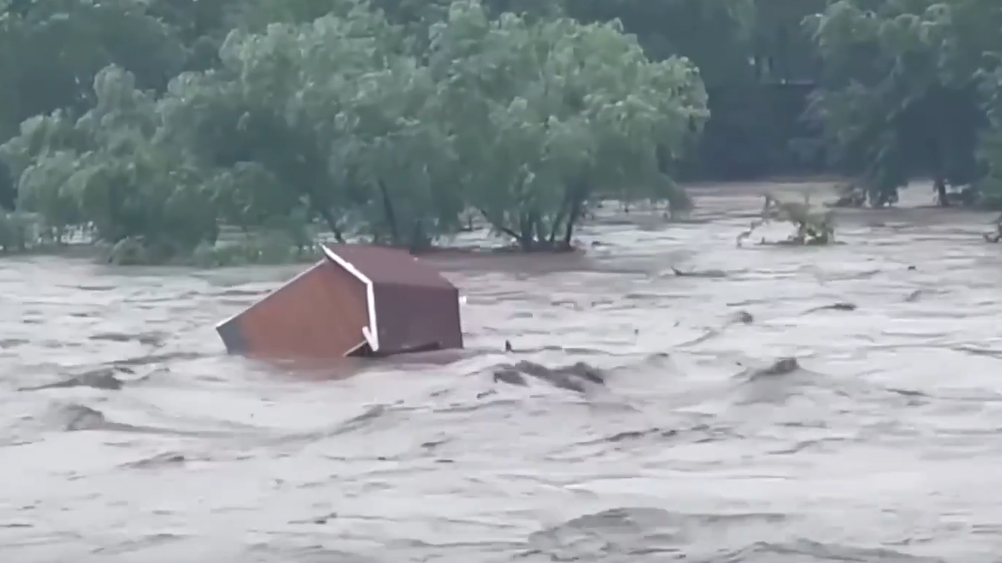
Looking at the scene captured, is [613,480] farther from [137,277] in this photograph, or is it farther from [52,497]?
[137,277]

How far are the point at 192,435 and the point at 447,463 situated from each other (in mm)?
2063

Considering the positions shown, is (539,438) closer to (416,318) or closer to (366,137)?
(416,318)

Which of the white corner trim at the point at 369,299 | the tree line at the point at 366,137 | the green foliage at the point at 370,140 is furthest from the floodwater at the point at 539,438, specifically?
the tree line at the point at 366,137

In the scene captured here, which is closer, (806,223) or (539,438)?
(539,438)

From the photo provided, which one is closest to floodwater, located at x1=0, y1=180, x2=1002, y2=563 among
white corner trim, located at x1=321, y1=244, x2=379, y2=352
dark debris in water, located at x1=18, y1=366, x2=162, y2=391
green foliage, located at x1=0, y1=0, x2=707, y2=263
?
dark debris in water, located at x1=18, y1=366, x2=162, y2=391

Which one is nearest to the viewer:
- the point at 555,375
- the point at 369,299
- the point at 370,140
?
the point at 555,375

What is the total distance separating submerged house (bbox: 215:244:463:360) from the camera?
15984 millimetres

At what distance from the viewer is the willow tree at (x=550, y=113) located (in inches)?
1044

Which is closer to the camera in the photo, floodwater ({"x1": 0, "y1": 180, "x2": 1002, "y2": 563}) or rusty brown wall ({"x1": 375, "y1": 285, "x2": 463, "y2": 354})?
floodwater ({"x1": 0, "y1": 180, "x2": 1002, "y2": 563})

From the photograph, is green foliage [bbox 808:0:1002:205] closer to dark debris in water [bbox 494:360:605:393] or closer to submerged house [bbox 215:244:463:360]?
submerged house [bbox 215:244:463:360]

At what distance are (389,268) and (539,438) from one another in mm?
4219

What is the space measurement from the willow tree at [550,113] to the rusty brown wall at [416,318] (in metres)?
9.77

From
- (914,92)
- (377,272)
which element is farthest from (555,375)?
(914,92)

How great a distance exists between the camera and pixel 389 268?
16.4 m
